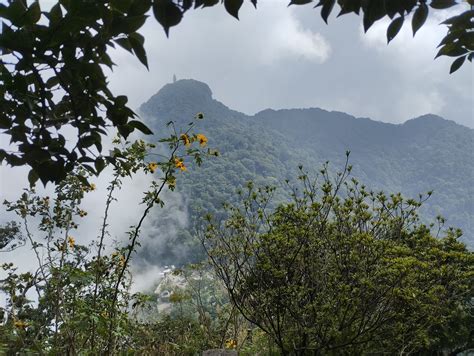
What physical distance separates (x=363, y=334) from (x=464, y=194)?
14491 cm

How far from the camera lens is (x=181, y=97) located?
141 meters

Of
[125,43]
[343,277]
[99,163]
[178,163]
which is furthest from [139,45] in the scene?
[343,277]

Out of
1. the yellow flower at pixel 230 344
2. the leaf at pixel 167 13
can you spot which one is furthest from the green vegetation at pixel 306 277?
the leaf at pixel 167 13

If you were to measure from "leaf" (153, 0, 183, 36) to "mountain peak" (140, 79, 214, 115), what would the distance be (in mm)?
138049

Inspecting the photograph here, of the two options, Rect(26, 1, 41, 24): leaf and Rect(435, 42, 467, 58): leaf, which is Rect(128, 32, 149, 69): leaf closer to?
Rect(26, 1, 41, 24): leaf

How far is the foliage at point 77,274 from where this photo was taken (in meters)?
3.94

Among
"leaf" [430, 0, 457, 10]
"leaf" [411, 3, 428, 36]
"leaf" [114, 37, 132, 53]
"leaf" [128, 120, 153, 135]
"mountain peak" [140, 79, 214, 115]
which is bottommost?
"leaf" [128, 120, 153, 135]

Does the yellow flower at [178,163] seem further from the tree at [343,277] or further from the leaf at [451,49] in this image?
the leaf at [451,49]

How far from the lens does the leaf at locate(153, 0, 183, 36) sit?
31.3 inches

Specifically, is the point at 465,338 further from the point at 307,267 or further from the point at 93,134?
the point at 93,134

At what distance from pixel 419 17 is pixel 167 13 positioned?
58 centimetres

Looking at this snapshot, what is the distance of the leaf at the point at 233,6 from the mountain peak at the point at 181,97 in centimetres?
13794

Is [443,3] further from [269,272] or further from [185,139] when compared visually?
[269,272]

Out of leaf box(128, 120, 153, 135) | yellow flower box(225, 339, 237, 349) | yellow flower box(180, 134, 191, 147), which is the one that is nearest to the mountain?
yellow flower box(225, 339, 237, 349)
